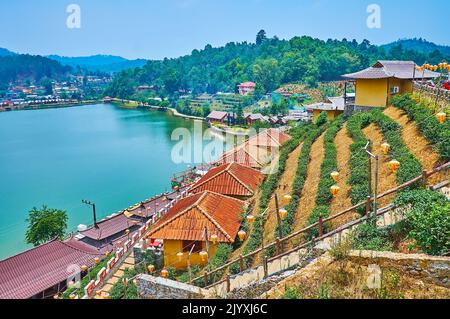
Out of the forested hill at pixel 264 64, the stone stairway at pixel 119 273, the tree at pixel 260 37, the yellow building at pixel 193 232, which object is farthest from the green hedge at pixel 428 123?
the tree at pixel 260 37

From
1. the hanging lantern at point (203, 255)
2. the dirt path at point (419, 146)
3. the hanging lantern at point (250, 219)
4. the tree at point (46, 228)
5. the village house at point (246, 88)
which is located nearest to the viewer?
the dirt path at point (419, 146)

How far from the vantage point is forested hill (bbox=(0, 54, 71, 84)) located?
11462cm

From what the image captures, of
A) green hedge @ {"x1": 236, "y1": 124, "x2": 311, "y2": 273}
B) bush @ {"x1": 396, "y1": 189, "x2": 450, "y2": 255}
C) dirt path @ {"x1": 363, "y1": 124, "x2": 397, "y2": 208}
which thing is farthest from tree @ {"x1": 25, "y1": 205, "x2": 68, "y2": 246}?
bush @ {"x1": 396, "y1": 189, "x2": 450, "y2": 255}

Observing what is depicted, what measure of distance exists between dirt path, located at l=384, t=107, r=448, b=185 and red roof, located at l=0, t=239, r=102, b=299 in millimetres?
11343

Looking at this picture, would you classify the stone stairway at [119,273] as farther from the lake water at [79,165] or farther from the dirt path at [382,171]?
the lake water at [79,165]

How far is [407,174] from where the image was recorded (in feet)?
25.1

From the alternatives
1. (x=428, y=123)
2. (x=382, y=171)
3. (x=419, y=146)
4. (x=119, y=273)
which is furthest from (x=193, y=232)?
(x=428, y=123)

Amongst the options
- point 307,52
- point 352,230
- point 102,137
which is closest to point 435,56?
point 307,52

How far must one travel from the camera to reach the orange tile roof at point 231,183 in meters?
13.2

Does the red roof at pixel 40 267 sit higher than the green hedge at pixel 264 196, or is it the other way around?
the green hedge at pixel 264 196

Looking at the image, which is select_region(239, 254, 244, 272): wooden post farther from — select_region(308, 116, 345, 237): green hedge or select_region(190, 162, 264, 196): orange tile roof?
select_region(190, 162, 264, 196): orange tile roof

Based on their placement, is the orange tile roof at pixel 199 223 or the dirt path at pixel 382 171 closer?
the dirt path at pixel 382 171

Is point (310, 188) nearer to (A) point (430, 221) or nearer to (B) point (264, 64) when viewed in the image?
(A) point (430, 221)

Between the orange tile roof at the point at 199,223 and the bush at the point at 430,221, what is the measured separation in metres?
4.73
